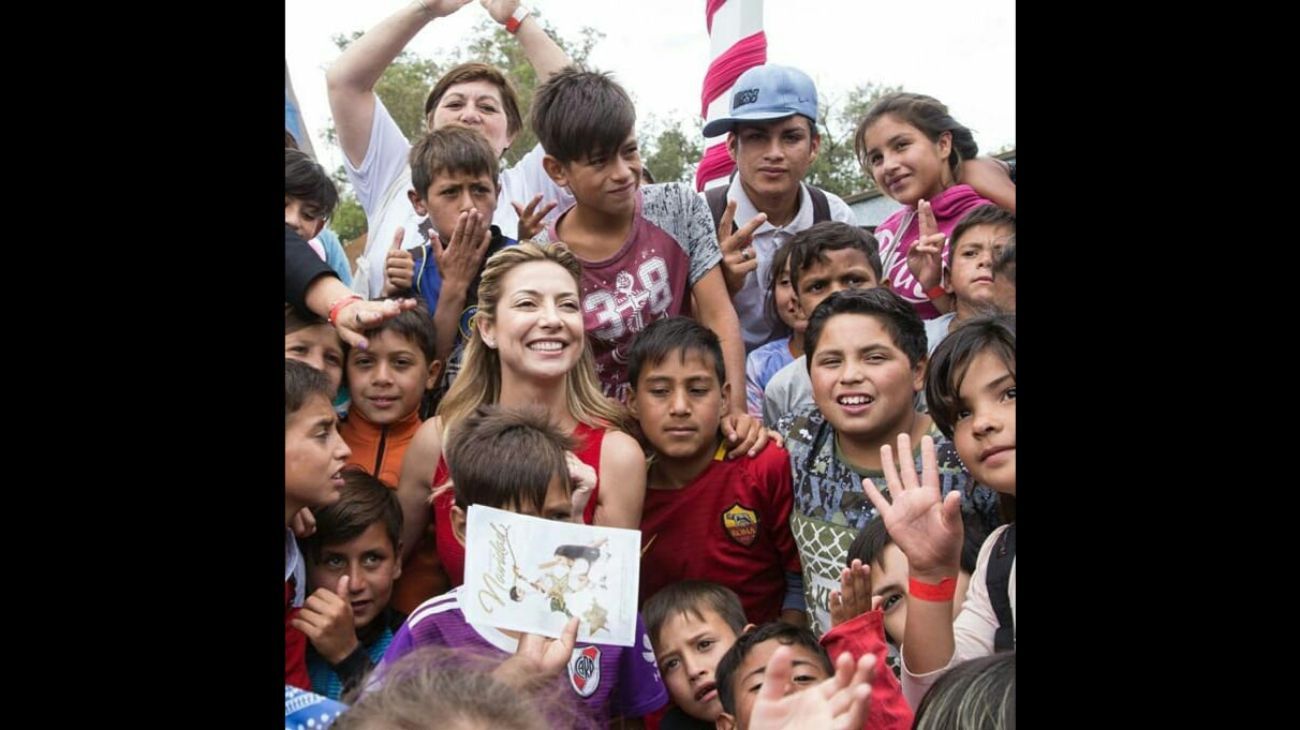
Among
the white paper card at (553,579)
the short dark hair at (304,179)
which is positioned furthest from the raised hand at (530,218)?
the white paper card at (553,579)

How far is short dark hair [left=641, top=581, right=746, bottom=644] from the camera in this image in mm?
3777

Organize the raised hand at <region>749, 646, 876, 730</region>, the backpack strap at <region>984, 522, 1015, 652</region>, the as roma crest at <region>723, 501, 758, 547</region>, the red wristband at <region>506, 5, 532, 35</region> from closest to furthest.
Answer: the raised hand at <region>749, 646, 876, 730</region>
the backpack strap at <region>984, 522, 1015, 652</region>
the as roma crest at <region>723, 501, 758, 547</region>
the red wristband at <region>506, 5, 532, 35</region>

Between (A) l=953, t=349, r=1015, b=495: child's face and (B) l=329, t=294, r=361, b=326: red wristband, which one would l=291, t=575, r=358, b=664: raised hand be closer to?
(B) l=329, t=294, r=361, b=326: red wristband

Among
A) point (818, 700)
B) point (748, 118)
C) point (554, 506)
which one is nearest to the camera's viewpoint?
point (818, 700)

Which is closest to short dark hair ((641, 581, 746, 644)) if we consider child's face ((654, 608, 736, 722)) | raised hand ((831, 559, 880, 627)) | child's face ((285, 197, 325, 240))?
child's face ((654, 608, 736, 722))

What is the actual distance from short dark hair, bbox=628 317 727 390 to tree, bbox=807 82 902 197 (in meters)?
0.54

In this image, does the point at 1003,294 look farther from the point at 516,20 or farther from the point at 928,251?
the point at 516,20

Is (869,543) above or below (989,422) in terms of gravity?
below

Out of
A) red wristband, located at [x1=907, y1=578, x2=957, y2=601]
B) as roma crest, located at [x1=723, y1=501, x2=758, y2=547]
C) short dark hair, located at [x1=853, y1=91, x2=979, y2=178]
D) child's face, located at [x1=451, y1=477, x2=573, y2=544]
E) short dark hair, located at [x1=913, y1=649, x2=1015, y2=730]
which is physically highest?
short dark hair, located at [x1=853, y1=91, x2=979, y2=178]

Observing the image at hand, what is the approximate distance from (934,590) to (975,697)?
0.29m

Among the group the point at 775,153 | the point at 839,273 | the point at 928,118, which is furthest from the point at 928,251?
the point at 775,153

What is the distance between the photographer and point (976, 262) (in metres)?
3.83

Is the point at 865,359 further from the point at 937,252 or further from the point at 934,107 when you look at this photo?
the point at 934,107

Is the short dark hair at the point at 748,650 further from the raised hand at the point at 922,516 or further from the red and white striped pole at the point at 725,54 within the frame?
the red and white striped pole at the point at 725,54
